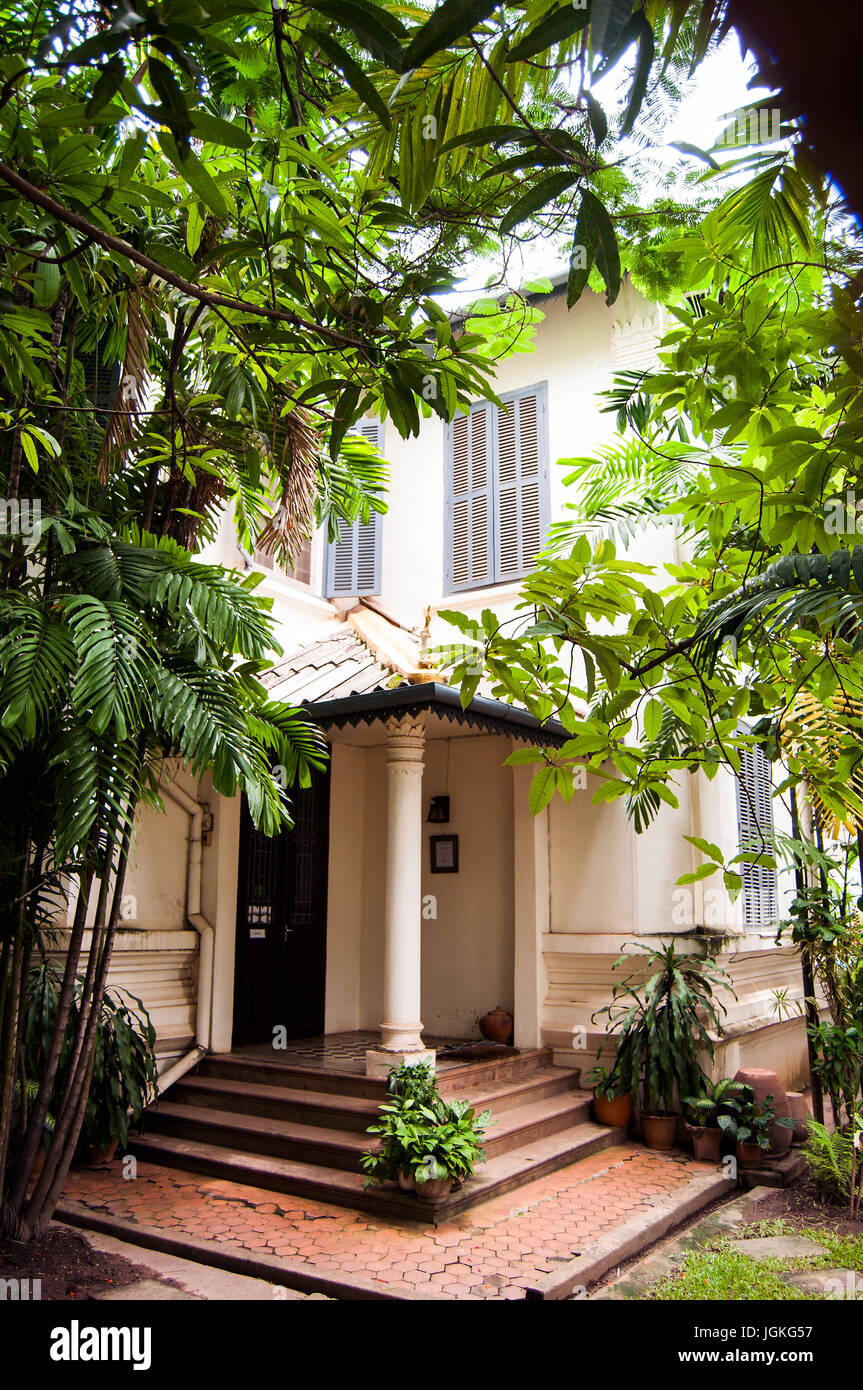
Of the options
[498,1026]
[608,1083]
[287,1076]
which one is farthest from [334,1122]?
[498,1026]

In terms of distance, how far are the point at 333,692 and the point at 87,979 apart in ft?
9.59

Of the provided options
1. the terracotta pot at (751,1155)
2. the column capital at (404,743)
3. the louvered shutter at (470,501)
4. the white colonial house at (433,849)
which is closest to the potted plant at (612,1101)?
the white colonial house at (433,849)

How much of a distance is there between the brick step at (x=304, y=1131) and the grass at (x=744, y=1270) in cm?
159

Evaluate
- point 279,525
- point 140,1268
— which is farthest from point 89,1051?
point 279,525

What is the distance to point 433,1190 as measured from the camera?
5062 mm

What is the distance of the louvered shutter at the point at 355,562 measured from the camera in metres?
9.46

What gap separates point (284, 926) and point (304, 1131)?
Answer: 2.46m

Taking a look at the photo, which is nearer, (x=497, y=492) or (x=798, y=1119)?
(x=798, y=1119)

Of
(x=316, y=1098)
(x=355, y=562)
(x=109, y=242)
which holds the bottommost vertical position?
(x=316, y=1098)

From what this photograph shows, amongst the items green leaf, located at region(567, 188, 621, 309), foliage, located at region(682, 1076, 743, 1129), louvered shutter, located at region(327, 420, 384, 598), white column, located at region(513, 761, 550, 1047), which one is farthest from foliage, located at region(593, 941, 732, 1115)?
green leaf, located at region(567, 188, 621, 309)

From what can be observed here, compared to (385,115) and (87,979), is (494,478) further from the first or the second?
(385,115)

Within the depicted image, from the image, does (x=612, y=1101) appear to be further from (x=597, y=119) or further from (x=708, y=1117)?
(x=597, y=119)

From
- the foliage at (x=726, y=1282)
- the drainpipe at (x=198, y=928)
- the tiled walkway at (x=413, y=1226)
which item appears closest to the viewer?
the foliage at (x=726, y=1282)

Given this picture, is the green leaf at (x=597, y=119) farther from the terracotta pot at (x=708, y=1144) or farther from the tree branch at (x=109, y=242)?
the terracotta pot at (x=708, y=1144)
